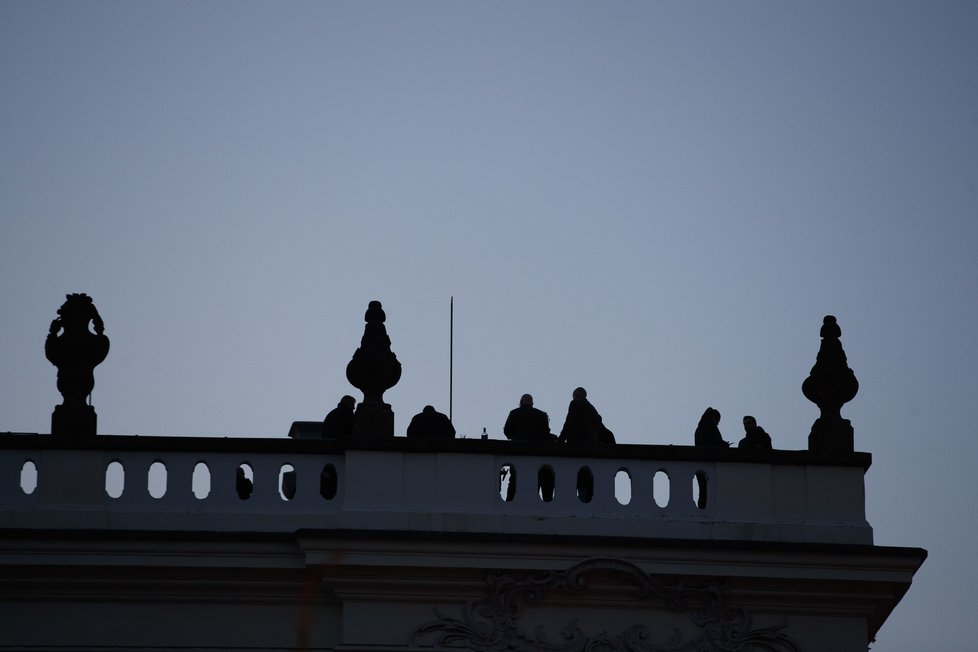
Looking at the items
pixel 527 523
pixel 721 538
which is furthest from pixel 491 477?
pixel 721 538

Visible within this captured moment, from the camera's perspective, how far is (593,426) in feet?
102

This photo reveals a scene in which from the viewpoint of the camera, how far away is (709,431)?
3106cm

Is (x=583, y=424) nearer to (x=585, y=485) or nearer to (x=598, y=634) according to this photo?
(x=585, y=485)

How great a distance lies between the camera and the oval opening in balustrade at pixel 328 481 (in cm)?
3009

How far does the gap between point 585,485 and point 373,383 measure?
117 inches

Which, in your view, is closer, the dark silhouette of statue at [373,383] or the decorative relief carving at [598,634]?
the decorative relief carving at [598,634]

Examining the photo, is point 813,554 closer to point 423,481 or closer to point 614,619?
point 614,619

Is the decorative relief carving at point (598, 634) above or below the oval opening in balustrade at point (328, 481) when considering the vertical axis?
below

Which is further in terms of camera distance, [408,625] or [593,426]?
[593,426]

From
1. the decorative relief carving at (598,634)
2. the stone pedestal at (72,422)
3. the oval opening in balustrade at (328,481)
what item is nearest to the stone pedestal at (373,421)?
the oval opening in balustrade at (328,481)

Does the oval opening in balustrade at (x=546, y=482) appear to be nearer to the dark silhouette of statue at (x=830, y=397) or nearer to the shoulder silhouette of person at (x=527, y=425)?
the shoulder silhouette of person at (x=527, y=425)

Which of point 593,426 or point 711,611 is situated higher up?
point 593,426

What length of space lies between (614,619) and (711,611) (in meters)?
1.21

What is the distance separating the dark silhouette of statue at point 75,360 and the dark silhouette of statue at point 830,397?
9102mm
